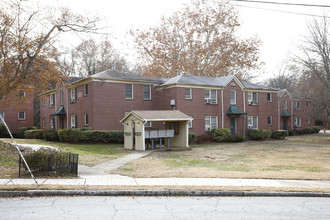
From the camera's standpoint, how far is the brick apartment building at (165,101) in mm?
28688

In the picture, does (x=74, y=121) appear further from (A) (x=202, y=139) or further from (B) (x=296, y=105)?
(B) (x=296, y=105)

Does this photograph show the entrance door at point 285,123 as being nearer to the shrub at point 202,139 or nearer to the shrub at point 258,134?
the shrub at point 258,134

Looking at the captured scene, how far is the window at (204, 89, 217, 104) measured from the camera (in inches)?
1245

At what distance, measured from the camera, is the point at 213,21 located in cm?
4325

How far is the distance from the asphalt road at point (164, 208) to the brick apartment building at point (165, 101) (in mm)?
19972

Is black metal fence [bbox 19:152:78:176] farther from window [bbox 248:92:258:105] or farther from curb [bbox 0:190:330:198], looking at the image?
window [bbox 248:92:258:105]

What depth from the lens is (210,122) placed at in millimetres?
31812

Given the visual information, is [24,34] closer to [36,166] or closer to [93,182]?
[36,166]

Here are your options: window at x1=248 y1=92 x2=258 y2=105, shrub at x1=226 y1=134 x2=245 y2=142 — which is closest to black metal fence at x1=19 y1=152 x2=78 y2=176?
shrub at x1=226 y1=134 x2=245 y2=142

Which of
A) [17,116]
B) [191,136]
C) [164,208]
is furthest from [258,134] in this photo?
[17,116]

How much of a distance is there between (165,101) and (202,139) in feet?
16.8

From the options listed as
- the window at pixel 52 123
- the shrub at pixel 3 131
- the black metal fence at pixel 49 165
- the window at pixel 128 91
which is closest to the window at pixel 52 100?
the window at pixel 52 123

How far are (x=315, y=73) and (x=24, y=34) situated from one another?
27452mm

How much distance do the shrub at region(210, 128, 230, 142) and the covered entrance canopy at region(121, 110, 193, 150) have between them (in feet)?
20.7
